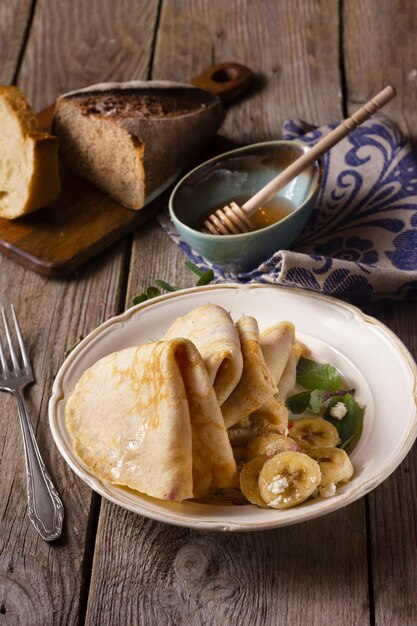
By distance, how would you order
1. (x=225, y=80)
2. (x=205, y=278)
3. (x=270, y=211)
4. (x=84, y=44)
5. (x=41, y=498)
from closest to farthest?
(x=41, y=498)
(x=205, y=278)
(x=270, y=211)
(x=225, y=80)
(x=84, y=44)

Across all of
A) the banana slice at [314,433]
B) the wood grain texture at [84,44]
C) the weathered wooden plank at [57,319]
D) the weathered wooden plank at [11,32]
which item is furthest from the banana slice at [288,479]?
the weathered wooden plank at [11,32]

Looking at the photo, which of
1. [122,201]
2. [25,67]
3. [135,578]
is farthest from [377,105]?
[25,67]

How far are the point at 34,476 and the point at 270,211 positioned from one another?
3.16 feet

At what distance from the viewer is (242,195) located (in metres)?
2.29

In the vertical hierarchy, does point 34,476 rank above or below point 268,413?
below

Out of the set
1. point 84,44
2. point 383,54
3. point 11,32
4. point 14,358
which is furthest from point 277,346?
point 11,32

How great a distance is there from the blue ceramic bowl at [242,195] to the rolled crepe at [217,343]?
1.15 feet

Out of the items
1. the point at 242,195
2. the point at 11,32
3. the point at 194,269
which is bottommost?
the point at 194,269

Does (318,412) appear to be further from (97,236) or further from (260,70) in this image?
(260,70)

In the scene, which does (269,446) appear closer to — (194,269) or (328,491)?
(328,491)

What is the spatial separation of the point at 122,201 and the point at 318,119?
31.1 inches

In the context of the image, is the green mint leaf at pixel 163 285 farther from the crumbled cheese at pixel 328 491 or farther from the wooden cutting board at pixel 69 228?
the crumbled cheese at pixel 328 491

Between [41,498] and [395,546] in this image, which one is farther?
[41,498]

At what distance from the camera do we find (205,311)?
1745mm
